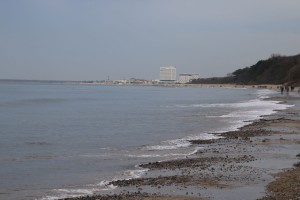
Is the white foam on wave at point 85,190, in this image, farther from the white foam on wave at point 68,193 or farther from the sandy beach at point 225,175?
the sandy beach at point 225,175

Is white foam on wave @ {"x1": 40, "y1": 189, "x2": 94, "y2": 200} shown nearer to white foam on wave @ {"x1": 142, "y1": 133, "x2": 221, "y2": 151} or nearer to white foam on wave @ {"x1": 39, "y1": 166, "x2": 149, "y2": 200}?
white foam on wave @ {"x1": 39, "y1": 166, "x2": 149, "y2": 200}

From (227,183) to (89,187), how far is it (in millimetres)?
3813

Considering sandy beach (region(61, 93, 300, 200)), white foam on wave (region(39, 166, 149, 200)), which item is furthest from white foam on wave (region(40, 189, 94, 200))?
sandy beach (region(61, 93, 300, 200))

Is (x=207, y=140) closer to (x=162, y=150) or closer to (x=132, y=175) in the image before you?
(x=162, y=150)

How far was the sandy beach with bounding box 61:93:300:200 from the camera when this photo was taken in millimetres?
11375

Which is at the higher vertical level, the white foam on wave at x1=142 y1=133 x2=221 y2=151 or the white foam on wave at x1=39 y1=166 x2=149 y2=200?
the white foam on wave at x1=39 y1=166 x2=149 y2=200

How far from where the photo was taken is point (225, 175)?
13.7 meters

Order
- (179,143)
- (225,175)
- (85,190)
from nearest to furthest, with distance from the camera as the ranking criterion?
(85,190) < (225,175) < (179,143)

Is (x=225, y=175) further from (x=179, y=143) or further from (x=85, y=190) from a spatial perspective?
(x=179, y=143)

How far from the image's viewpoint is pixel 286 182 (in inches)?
477

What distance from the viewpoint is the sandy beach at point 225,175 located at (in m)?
11.4

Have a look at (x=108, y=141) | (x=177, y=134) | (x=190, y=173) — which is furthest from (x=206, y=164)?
(x=177, y=134)

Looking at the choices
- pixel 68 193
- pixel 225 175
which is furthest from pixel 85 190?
pixel 225 175

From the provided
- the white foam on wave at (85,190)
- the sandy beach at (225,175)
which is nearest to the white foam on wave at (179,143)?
the sandy beach at (225,175)
